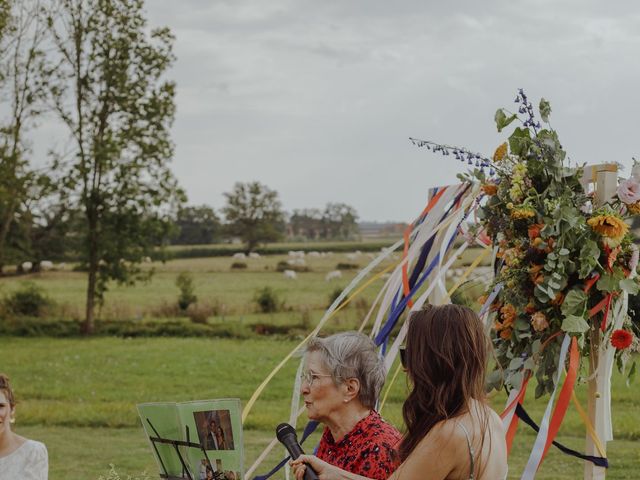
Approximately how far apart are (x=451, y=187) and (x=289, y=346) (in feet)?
44.3

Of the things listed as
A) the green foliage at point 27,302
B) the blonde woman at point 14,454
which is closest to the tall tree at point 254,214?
the green foliage at point 27,302

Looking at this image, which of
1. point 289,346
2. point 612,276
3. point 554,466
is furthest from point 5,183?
point 612,276

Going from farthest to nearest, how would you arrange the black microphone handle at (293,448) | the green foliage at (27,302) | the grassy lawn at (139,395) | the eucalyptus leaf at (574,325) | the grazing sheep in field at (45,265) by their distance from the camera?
the grazing sheep in field at (45,265), the green foliage at (27,302), the grassy lawn at (139,395), the eucalyptus leaf at (574,325), the black microphone handle at (293,448)

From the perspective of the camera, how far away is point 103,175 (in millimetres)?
18281

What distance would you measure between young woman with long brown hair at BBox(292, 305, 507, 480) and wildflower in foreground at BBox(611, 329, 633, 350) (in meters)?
1.48

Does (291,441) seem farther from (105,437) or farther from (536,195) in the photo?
(105,437)

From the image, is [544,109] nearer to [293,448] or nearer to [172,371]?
[293,448]

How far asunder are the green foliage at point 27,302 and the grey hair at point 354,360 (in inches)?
688

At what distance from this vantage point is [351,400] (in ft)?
10.2

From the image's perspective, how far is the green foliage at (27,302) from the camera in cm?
1947

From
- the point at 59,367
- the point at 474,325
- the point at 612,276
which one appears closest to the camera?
the point at 474,325

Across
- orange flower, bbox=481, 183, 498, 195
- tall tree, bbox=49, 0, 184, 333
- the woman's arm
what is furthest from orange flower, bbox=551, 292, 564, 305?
tall tree, bbox=49, 0, 184, 333

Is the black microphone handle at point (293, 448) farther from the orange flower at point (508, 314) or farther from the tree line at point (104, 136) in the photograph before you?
the tree line at point (104, 136)

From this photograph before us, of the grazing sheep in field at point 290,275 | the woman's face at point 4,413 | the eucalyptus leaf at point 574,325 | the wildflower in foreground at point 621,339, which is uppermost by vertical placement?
the eucalyptus leaf at point 574,325
